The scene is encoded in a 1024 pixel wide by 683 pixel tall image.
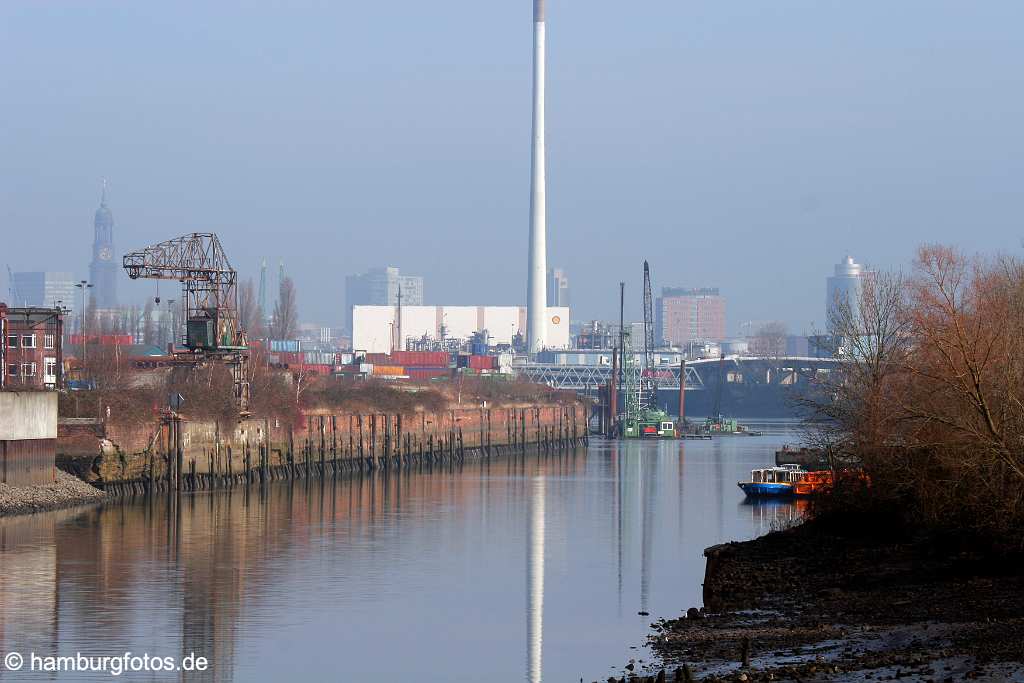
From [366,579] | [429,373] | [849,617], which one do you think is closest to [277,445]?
[366,579]

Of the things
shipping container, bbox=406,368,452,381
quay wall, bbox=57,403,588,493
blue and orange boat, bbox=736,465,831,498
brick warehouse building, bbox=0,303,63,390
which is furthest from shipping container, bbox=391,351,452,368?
blue and orange boat, bbox=736,465,831,498

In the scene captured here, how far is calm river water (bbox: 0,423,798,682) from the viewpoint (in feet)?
102

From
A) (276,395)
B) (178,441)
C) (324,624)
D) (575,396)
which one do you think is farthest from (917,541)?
(575,396)

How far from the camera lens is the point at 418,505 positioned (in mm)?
65125

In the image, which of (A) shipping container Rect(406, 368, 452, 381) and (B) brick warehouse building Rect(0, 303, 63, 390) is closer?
(B) brick warehouse building Rect(0, 303, 63, 390)

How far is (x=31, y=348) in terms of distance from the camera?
89.0 m

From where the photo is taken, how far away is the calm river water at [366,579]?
31.1m

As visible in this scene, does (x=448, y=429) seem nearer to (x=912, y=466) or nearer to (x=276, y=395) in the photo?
(x=276, y=395)

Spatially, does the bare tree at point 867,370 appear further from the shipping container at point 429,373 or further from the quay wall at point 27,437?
the shipping container at point 429,373

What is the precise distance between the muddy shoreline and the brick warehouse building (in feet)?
125

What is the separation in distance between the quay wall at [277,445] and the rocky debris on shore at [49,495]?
8.87ft

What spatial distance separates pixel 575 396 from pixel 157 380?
74.2 meters

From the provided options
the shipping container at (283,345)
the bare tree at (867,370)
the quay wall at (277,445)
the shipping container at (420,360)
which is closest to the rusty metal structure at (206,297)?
the quay wall at (277,445)

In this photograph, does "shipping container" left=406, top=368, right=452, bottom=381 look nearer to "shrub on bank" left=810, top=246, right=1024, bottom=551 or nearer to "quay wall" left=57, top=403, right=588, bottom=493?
"quay wall" left=57, top=403, right=588, bottom=493
